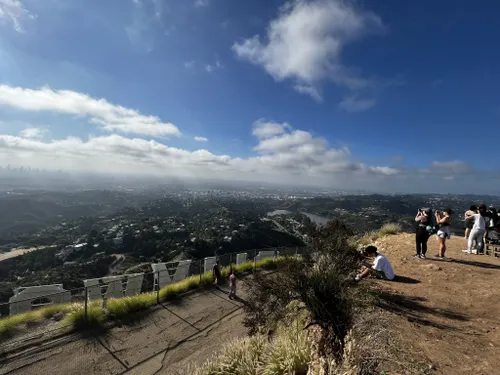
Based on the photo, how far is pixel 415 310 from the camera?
5.99 m

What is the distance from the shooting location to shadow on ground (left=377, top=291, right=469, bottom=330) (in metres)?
5.40

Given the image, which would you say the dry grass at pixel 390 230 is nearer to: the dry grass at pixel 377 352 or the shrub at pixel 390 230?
the shrub at pixel 390 230

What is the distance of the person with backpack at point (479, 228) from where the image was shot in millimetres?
9539

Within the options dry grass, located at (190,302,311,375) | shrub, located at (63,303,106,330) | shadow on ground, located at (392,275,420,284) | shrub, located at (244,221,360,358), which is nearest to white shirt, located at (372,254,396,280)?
shadow on ground, located at (392,275,420,284)

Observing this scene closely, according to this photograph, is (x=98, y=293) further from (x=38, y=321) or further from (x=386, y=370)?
(x=386, y=370)

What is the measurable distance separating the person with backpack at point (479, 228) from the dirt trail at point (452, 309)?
0.59 m

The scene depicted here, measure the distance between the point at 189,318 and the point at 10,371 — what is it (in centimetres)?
421

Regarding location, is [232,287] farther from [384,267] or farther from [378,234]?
[378,234]

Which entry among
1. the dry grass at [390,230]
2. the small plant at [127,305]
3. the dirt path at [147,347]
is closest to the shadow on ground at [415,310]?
the dirt path at [147,347]

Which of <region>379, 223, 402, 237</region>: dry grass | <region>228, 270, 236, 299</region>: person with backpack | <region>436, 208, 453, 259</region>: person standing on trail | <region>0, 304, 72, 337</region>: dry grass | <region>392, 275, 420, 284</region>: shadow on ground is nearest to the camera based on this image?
<region>0, 304, 72, 337</region>: dry grass

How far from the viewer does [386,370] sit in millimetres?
3719

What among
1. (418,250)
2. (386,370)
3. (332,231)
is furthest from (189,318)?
(418,250)

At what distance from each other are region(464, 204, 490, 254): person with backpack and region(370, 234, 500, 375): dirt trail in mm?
586

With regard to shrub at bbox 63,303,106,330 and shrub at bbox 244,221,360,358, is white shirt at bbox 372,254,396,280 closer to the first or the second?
shrub at bbox 244,221,360,358
